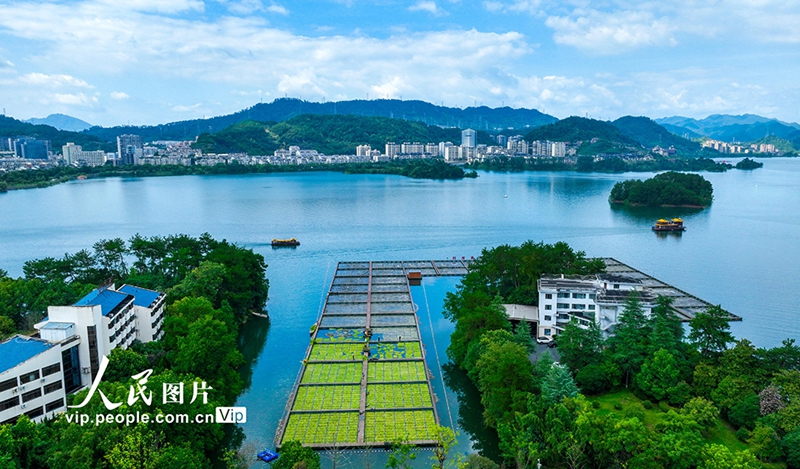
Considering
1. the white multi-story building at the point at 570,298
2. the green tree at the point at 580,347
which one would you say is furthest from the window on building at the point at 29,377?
the white multi-story building at the point at 570,298

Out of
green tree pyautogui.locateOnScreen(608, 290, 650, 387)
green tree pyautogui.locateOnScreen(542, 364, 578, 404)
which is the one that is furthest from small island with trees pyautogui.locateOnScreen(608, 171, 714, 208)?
green tree pyautogui.locateOnScreen(542, 364, 578, 404)

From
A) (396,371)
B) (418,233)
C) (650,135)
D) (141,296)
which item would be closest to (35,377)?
(141,296)

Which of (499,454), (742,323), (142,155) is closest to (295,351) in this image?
(499,454)

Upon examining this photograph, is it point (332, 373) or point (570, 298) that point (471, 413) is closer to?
point (332, 373)

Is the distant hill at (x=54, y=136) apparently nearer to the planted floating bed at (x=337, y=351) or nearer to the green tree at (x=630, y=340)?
the planted floating bed at (x=337, y=351)

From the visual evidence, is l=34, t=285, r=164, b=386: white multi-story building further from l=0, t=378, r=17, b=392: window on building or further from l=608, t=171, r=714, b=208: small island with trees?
l=608, t=171, r=714, b=208: small island with trees

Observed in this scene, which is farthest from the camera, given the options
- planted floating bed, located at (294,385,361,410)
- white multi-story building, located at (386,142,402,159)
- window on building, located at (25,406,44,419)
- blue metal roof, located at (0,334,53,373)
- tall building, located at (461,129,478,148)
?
tall building, located at (461,129,478,148)
